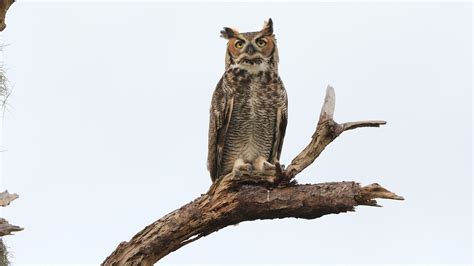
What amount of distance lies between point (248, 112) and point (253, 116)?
5cm

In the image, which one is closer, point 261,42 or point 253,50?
point 253,50

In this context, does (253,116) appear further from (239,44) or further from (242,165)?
(239,44)

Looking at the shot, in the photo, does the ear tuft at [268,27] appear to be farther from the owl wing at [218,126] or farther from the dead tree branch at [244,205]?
the dead tree branch at [244,205]

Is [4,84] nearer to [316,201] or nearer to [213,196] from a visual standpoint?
A: [213,196]

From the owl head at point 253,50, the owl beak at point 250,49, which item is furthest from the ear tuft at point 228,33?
the owl beak at point 250,49

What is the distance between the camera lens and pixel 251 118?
5824 millimetres

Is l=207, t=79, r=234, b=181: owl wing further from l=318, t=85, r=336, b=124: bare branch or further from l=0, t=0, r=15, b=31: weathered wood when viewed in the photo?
l=0, t=0, r=15, b=31: weathered wood

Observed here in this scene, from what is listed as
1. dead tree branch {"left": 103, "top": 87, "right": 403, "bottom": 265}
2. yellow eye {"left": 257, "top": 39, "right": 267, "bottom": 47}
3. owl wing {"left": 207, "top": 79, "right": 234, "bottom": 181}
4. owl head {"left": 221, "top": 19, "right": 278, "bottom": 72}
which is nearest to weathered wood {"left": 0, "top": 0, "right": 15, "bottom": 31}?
dead tree branch {"left": 103, "top": 87, "right": 403, "bottom": 265}

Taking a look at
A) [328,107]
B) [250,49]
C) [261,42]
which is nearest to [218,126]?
[250,49]

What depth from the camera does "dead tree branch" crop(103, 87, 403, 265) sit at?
14.8ft

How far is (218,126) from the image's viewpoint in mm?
5848

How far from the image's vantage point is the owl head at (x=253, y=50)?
5941 millimetres

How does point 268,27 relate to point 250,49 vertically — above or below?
above

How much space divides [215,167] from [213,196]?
4.21 ft
